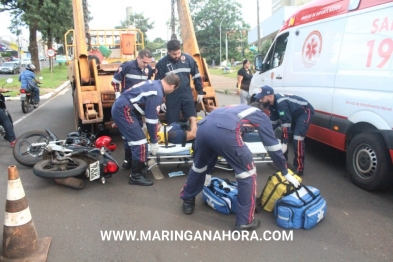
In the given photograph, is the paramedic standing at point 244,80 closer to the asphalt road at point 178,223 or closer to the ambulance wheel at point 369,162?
the asphalt road at point 178,223

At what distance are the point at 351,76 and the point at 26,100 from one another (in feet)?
31.2

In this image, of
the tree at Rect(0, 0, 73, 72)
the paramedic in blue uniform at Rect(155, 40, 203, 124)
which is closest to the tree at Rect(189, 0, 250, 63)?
the tree at Rect(0, 0, 73, 72)

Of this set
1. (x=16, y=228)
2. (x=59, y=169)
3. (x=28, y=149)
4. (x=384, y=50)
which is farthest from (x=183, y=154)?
(x=384, y=50)

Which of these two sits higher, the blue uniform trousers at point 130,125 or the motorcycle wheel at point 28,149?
the blue uniform trousers at point 130,125

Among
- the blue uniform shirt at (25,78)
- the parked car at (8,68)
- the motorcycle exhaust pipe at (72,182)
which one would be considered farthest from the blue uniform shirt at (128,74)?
Answer: the parked car at (8,68)

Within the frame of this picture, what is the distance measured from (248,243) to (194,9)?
6996 centimetres

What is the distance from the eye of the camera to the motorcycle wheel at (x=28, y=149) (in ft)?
16.9

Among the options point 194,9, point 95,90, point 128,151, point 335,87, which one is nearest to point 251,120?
point 335,87

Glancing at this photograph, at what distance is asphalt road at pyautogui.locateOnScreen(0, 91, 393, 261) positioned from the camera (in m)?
2.97

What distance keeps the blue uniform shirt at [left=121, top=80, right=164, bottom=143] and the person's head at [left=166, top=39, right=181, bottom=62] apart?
117cm

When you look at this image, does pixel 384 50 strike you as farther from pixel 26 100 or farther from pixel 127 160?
pixel 26 100

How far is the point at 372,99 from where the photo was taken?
4.05m

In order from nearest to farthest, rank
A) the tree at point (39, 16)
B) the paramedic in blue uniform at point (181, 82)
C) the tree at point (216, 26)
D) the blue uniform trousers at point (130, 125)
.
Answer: the blue uniform trousers at point (130, 125), the paramedic in blue uniform at point (181, 82), the tree at point (39, 16), the tree at point (216, 26)

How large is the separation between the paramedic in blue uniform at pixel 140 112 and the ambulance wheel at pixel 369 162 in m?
2.43
